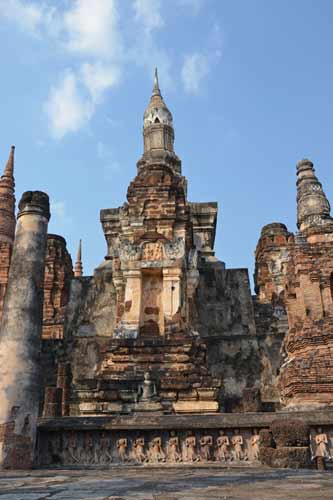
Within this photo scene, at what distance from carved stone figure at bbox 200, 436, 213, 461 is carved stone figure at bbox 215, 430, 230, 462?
103mm

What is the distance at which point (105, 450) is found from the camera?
7891 mm

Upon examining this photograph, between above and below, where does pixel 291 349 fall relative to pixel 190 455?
above

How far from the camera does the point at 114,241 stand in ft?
59.6

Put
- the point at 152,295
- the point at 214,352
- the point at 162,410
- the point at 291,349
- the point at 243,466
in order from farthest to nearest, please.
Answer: the point at 214,352 → the point at 152,295 → the point at 291,349 → the point at 162,410 → the point at 243,466

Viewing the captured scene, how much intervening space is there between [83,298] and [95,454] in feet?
30.9

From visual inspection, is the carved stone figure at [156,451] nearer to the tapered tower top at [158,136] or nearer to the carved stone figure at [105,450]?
the carved stone figure at [105,450]

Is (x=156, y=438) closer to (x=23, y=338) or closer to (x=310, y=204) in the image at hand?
(x=23, y=338)

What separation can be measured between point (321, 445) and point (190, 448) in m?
1.85

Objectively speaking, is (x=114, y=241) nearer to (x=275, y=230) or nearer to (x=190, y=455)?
(x=275, y=230)

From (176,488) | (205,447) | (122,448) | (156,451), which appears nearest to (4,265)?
(122,448)

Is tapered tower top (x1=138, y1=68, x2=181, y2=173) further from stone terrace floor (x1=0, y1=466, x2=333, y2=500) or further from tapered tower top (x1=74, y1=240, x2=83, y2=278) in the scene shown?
tapered tower top (x1=74, y1=240, x2=83, y2=278)

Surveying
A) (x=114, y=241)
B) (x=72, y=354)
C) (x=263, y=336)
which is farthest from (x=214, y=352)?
(x=114, y=241)

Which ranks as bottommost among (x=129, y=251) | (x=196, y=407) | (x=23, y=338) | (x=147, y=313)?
(x=196, y=407)

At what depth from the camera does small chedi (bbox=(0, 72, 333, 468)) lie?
25.4ft
